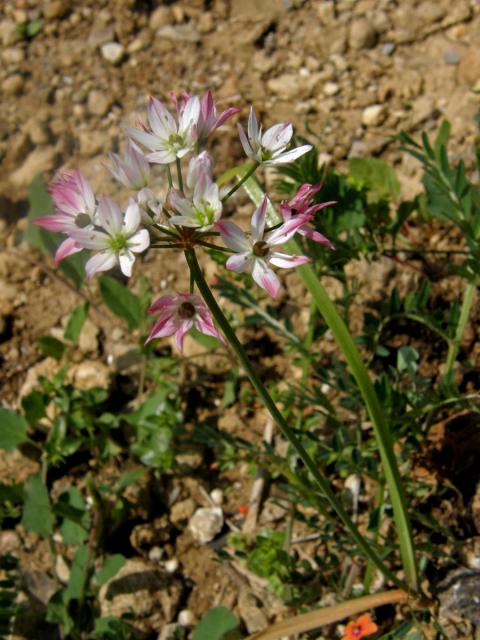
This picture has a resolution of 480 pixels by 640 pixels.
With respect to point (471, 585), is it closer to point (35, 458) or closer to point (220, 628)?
point (220, 628)

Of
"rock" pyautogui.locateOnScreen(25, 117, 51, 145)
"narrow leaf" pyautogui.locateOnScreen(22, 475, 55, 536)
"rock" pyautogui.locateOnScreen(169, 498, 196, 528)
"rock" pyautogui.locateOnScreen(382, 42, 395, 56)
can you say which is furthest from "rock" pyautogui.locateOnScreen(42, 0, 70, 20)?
"rock" pyautogui.locateOnScreen(169, 498, 196, 528)

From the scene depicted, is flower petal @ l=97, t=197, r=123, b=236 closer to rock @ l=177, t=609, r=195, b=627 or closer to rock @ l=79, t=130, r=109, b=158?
rock @ l=177, t=609, r=195, b=627

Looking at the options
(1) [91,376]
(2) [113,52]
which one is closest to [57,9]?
(2) [113,52]

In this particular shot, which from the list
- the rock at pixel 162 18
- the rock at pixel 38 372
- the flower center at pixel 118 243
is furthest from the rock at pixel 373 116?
the flower center at pixel 118 243

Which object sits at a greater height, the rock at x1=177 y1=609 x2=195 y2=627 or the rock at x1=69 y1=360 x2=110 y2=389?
the rock at x1=69 y1=360 x2=110 y2=389

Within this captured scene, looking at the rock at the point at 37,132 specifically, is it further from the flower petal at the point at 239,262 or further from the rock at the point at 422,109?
the flower petal at the point at 239,262

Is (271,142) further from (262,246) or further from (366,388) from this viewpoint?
(366,388)
